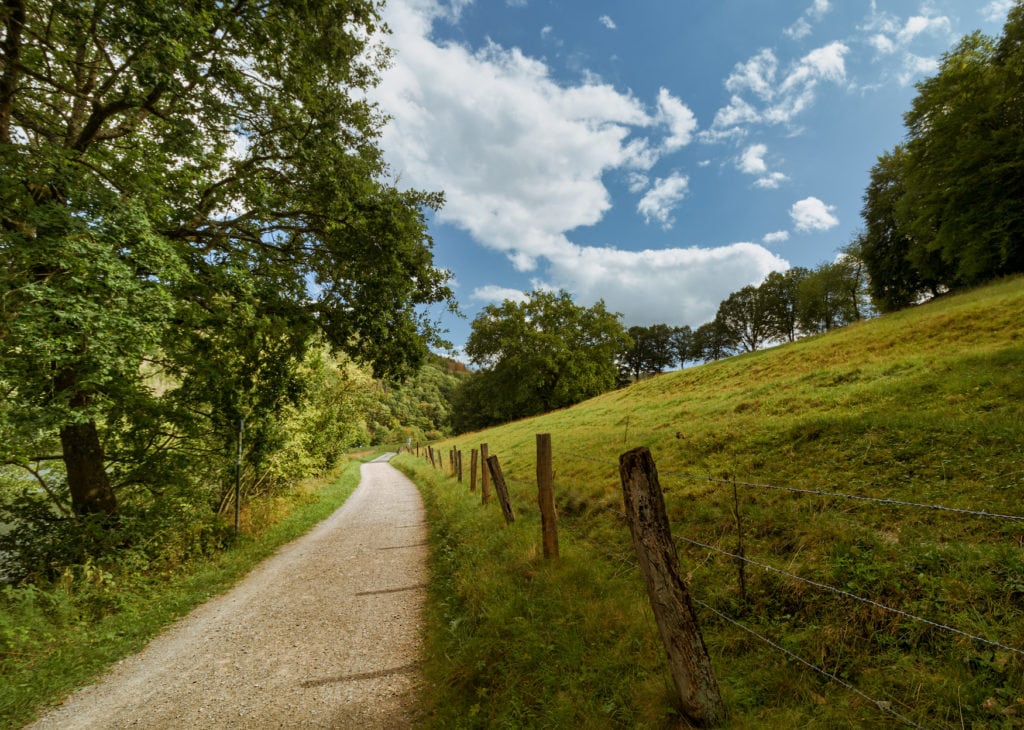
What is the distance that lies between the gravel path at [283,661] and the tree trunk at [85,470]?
2.93m

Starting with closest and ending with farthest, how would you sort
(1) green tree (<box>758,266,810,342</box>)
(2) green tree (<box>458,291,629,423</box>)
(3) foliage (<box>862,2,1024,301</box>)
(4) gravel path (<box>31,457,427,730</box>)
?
(4) gravel path (<box>31,457,427,730</box>), (3) foliage (<box>862,2,1024,301</box>), (2) green tree (<box>458,291,629,423</box>), (1) green tree (<box>758,266,810,342</box>)

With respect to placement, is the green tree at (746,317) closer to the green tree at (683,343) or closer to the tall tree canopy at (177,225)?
the green tree at (683,343)

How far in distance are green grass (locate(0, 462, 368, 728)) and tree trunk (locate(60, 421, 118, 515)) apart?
119 centimetres

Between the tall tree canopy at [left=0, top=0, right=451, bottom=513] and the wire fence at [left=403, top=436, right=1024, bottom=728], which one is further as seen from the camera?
the tall tree canopy at [left=0, top=0, right=451, bottom=513]

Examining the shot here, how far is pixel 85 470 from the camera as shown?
265 inches

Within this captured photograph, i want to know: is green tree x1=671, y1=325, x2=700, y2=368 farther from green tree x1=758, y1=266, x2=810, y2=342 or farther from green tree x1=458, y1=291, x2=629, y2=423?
green tree x1=458, y1=291, x2=629, y2=423

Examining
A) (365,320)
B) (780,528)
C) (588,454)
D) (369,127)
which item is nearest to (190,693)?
(365,320)

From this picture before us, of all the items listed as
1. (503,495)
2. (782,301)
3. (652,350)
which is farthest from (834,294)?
(503,495)

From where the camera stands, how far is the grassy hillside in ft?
9.06

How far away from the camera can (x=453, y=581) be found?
6.16m

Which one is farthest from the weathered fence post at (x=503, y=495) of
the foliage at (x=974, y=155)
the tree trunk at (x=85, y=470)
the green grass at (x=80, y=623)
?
the foliage at (x=974, y=155)

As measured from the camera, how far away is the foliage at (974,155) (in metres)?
19.6

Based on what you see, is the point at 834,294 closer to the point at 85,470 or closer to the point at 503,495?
the point at 503,495

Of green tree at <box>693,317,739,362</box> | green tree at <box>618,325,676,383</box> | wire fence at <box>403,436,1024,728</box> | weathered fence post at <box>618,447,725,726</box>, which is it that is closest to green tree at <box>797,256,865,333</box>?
green tree at <box>693,317,739,362</box>
